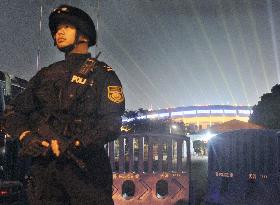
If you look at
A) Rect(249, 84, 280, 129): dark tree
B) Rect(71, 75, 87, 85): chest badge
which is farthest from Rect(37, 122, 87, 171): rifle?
Rect(249, 84, 280, 129): dark tree

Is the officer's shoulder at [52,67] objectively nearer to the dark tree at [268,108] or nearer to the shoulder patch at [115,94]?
the shoulder patch at [115,94]

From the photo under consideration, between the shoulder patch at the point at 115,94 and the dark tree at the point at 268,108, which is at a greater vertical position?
the dark tree at the point at 268,108

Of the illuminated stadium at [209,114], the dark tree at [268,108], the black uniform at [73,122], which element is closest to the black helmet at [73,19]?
the black uniform at [73,122]

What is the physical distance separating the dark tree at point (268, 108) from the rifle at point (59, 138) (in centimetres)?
4809

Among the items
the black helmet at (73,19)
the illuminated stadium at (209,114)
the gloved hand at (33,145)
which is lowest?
the gloved hand at (33,145)

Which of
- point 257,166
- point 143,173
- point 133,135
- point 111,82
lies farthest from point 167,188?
point 111,82

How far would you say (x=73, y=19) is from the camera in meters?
3.05

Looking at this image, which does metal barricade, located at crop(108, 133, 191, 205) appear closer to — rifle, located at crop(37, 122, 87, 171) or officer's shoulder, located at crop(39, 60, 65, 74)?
officer's shoulder, located at crop(39, 60, 65, 74)

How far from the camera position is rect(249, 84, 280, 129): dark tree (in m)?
50.3

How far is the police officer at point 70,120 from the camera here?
2.74 m

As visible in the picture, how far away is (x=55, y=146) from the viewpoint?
104 inches

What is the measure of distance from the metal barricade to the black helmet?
3.09 metres

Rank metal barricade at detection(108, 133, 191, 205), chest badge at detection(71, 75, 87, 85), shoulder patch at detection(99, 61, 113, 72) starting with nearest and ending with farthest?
chest badge at detection(71, 75, 87, 85) → shoulder patch at detection(99, 61, 113, 72) → metal barricade at detection(108, 133, 191, 205)

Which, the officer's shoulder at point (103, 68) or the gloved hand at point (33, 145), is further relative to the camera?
the officer's shoulder at point (103, 68)
